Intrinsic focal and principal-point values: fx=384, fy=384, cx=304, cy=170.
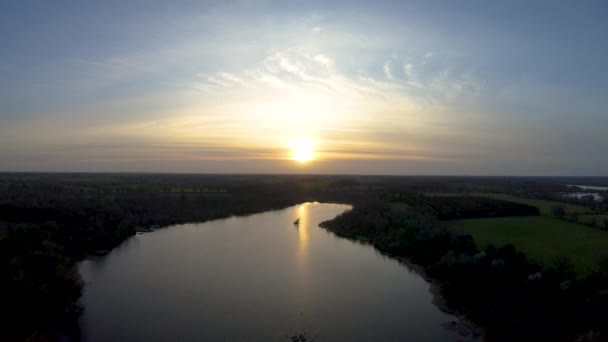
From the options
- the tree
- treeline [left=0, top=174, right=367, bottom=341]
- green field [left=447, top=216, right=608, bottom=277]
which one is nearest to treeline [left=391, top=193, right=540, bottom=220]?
green field [left=447, top=216, right=608, bottom=277]

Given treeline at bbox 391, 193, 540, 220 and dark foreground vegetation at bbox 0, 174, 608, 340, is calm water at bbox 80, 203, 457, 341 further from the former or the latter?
treeline at bbox 391, 193, 540, 220

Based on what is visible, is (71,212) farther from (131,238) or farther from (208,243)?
(208,243)

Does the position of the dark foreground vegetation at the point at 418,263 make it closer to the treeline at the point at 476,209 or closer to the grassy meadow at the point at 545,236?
the treeline at the point at 476,209

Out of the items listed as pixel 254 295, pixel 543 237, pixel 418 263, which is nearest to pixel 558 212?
pixel 543 237

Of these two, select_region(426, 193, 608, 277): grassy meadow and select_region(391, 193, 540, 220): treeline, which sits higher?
select_region(391, 193, 540, 220): treeline

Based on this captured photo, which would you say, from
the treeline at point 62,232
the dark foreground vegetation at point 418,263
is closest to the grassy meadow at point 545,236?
the dark foreground vegetation at point 418,263
